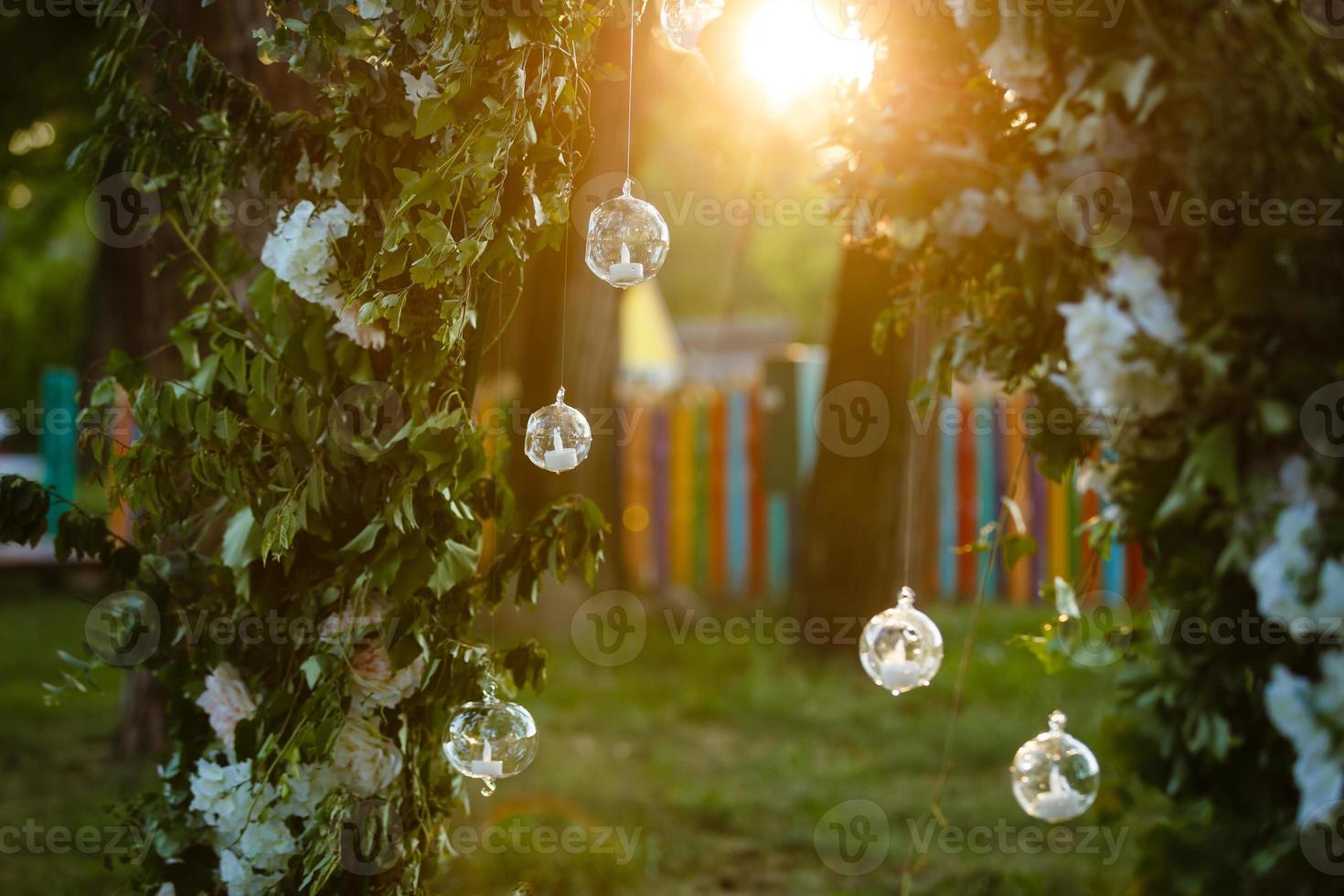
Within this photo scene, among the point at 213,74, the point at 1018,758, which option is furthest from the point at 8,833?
the point at 1018,758

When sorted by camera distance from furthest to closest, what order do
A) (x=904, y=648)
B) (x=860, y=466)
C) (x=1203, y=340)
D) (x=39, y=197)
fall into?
(x=39, y=197)
(x=860, y=466)
(x=904, y=648)
(x=1203, y=340)

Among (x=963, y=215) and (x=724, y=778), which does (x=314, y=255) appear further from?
(x=724, y=778)

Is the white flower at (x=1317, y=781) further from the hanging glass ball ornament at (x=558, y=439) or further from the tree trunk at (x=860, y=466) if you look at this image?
the tree trunk at (x=860, y=466)

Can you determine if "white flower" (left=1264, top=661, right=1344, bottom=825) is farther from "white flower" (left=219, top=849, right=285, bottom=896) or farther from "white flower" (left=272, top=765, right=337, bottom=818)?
"white flower" (left=219, top=849, right=285, bottom=896)

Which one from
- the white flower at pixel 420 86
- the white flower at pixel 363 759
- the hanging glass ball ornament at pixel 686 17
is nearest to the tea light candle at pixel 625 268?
the white flower at pixel 420 86

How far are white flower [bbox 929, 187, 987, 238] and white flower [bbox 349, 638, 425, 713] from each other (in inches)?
43.7

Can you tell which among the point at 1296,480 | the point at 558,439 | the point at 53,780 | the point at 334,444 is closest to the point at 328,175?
the point at 334,444

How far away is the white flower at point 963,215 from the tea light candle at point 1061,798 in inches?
38.7

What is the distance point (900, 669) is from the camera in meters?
2.11

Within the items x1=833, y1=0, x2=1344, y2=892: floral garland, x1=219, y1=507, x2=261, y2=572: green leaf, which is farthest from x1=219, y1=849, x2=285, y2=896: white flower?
x1=833, y1=0, x2=1344, y2=892: floral garland

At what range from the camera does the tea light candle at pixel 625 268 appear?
5.90 feet

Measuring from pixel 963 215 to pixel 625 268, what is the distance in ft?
1.77

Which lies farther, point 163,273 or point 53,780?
point 53,780

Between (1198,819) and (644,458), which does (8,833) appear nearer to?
(1198,819)
